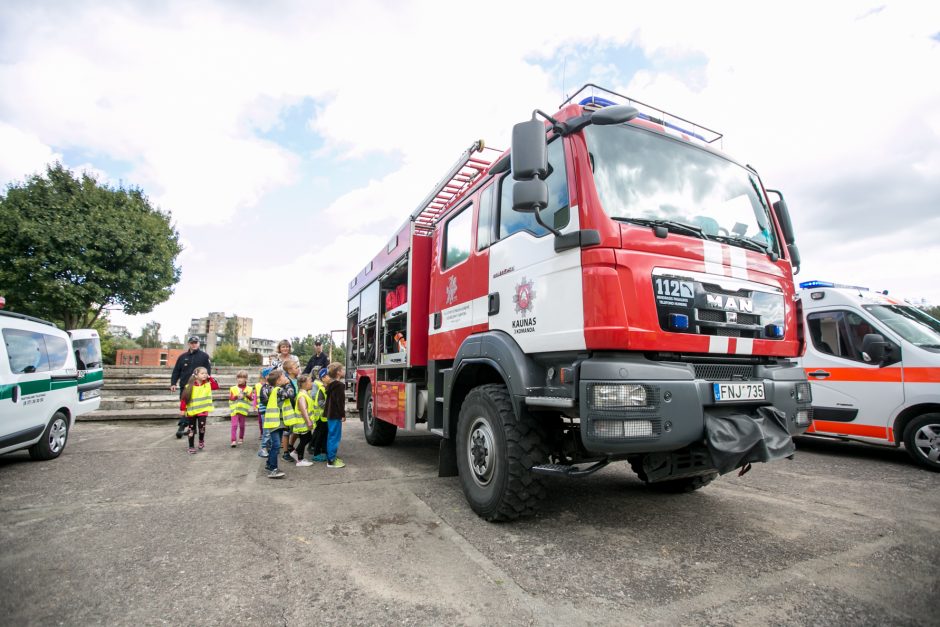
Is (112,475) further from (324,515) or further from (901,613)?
(901,613)

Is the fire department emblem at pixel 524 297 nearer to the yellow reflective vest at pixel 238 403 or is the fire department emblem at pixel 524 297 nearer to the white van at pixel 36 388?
the yellow reflective vest at pixel 238 403

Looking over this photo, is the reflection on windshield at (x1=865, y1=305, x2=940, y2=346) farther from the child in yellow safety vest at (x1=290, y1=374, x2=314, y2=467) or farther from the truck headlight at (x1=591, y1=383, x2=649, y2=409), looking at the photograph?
the child in yellow safety vest at (x1=290, y1=374, x2=314, y2=467)

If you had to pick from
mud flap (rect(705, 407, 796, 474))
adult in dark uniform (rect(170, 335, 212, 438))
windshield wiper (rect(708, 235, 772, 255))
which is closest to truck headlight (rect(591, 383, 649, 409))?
mud flap (rect(705, 407, 796, 474))

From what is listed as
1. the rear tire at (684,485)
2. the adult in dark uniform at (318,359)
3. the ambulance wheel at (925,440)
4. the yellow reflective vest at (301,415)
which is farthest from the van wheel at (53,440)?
the ambulance wheel at (925,440)

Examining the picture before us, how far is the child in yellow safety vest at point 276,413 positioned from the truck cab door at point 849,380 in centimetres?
692

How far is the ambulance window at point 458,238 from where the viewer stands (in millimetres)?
4616

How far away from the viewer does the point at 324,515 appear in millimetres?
3867

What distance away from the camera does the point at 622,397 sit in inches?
108

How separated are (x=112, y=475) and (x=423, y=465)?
11.0 feet

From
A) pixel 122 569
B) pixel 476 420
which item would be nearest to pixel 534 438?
pixel 476 420

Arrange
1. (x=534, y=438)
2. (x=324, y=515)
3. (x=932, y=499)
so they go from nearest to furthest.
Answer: (x=534, y=438), (x=324, y=515), (x=932, y=499)

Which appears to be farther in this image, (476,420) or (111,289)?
(111,289)

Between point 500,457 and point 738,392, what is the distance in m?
1.61

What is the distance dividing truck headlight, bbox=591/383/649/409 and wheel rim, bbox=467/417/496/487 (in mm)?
1085
